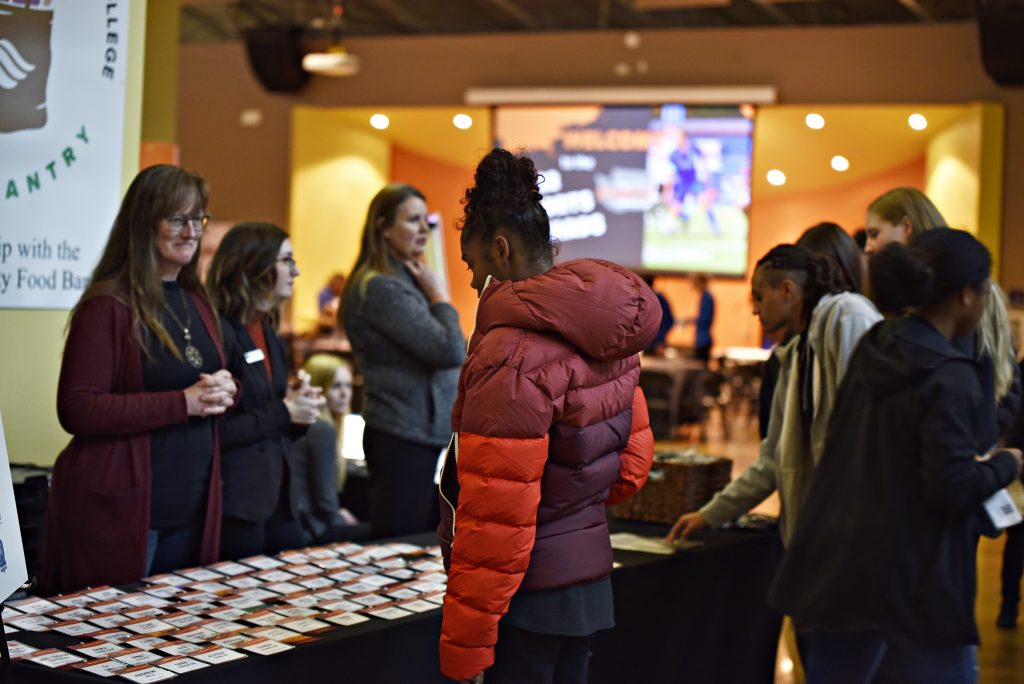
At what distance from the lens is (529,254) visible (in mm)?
2023

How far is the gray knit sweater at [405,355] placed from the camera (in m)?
3.59

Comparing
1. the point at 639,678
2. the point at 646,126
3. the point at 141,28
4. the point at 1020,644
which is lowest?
the point at 1020,644

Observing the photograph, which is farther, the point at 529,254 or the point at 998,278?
the point at 998,278

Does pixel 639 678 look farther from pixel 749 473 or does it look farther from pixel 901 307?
pixel 901 307

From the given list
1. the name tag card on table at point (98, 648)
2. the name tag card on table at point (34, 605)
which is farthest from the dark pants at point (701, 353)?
the name tag card on table at point (98, 648)

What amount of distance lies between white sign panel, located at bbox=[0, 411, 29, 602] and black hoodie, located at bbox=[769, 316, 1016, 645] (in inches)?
59.1

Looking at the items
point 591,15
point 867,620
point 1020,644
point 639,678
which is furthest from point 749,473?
point 591,15

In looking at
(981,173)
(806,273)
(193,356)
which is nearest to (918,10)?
(981,173)

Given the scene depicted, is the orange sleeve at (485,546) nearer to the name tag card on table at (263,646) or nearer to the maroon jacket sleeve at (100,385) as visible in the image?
the name tag card on table at (263,646)

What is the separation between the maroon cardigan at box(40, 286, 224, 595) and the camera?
2.81m

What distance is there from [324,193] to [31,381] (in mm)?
11413

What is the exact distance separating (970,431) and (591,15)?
14.7 m

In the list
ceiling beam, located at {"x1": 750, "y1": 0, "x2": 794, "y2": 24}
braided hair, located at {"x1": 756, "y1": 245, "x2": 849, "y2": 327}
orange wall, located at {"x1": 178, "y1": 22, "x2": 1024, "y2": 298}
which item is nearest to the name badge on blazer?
braided hair, located at {"x1": 756, "y1": 245, "x2": 849, "y2": 327}

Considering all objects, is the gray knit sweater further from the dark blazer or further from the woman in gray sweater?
the dark blazer
